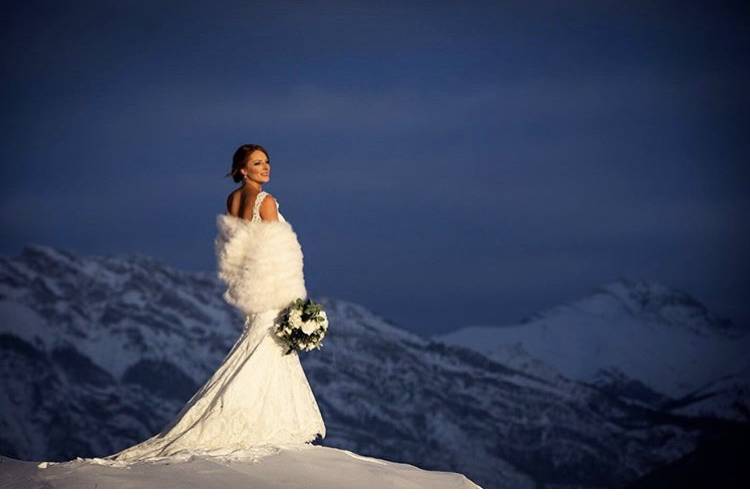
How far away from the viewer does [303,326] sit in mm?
5789

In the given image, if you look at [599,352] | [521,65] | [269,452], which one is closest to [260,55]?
[521,65]

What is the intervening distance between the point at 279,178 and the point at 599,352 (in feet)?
9.95

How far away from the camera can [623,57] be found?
1072 cm

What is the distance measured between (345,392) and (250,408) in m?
4.80

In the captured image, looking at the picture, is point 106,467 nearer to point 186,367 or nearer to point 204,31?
point 186,367

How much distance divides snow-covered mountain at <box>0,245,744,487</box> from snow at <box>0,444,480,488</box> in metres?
4.91

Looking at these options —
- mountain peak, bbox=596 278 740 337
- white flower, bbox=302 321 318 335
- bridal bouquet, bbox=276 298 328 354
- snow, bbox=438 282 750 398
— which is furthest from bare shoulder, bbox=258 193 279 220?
mountain peak, bbox=596 278 740 337

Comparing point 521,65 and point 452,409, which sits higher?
point 521,65

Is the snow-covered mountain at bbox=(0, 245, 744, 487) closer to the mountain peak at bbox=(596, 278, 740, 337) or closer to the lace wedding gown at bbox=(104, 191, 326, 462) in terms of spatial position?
Result: the mountain peak at bbox=(596, 278, 740, 337)

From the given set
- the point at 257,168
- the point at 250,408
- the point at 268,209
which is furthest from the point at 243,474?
the point at 257,168

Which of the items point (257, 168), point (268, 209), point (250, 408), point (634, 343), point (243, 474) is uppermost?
point (634, 343)

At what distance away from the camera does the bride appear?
5.74 meters

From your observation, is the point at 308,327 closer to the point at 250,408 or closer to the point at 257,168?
the point at 250,408

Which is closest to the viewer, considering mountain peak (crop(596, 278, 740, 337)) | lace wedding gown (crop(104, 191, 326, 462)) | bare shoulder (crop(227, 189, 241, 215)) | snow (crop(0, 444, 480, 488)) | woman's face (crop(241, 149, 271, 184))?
snow (crop(0, 444, 480, 488))
